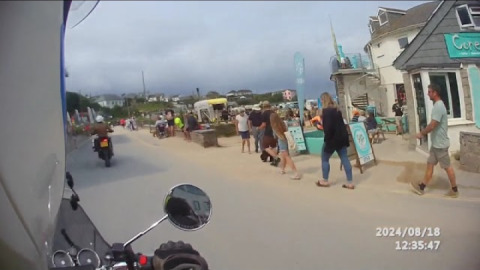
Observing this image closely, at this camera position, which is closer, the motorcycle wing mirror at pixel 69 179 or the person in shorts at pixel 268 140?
the motorcycle wing mirror at pixel 69 179

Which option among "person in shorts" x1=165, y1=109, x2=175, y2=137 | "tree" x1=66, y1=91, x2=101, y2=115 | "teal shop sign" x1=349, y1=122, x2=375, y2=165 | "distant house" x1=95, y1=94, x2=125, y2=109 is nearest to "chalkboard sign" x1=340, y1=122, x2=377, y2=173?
"teal shop sign" x1=349, y1=122, x2=375, y2=165

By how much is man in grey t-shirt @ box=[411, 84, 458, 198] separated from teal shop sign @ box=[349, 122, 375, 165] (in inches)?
8.8

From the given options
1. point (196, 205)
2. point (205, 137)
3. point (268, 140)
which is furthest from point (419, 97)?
point (196, 205)

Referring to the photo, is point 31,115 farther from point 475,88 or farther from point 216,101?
point 475,88

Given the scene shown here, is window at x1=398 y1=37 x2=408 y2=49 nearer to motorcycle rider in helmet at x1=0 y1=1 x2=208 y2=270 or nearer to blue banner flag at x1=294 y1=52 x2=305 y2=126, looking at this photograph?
blue banner flag at x1=294 y1=52 x2=305 y2=126

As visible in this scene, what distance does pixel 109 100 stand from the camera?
1896mm

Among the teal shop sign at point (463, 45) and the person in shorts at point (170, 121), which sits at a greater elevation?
the teal shop sign at point (463, 45)

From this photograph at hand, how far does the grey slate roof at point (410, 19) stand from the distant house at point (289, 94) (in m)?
0.42

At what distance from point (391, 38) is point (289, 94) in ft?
1.62

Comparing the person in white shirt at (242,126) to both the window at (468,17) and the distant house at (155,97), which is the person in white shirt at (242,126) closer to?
the distant house at (155,97)

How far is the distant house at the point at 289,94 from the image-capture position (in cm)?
191

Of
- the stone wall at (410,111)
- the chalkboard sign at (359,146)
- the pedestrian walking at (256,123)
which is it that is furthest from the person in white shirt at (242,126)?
the stone wall at (410,111)
